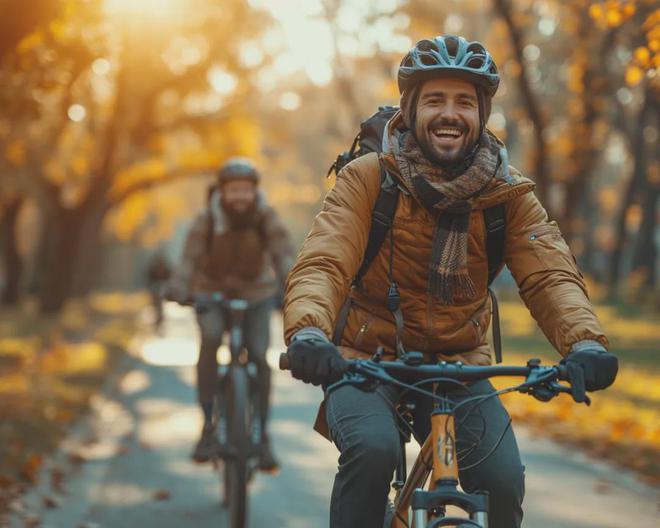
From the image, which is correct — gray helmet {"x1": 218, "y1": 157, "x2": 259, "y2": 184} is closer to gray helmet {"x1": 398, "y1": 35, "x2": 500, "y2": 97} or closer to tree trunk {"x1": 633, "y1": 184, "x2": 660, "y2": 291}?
gray helmet {"x1": 398, "y1": 35, "x2": 500, "y2": 97}

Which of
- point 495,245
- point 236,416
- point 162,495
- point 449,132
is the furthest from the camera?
point 162,495

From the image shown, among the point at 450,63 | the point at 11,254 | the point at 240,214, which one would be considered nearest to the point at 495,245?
the point at 450,63

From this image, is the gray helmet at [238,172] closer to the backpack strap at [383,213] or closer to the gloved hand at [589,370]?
the backpack strap at [383,213]

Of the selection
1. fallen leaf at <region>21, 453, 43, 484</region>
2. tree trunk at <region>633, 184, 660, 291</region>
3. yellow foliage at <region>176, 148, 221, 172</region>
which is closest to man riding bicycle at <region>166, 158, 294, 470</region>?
fallen leaf at <region>21, 453, 43, 484</region>

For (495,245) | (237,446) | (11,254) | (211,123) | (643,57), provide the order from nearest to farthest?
(495,245) < (237,446) < (643,57) < (211,123) < (11,254)

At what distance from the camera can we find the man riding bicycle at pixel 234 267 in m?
7.67

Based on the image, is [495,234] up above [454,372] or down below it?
above

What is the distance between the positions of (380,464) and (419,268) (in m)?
0.73

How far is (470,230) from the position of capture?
401 centimetres

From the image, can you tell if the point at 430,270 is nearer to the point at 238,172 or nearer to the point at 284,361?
the point at 284,361

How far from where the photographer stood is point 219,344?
7828mm

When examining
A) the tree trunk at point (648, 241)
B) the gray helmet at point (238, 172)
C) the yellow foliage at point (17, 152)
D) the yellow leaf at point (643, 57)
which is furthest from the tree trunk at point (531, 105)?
the tree trunk at point (648, 241)

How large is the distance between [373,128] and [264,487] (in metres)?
4.47

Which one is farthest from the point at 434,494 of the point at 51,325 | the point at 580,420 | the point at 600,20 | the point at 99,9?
the point at 51,325
